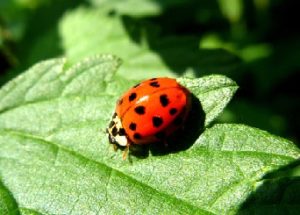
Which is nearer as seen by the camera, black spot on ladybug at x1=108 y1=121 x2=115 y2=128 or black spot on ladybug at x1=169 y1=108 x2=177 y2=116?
black spot on ladybug at x1=169 y1=108 x2=177 y2=116

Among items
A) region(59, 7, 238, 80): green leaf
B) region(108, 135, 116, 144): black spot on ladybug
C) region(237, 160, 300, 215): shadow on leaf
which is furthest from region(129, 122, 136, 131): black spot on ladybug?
region(237, 160, 300, 215): shadow on leaf

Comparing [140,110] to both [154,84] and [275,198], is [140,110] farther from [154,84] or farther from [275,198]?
[275,198]

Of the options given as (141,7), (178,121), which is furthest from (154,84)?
(141,7)

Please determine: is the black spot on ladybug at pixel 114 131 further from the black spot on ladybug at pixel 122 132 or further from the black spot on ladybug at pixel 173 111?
the black spot on ladybug at pixel 173 111

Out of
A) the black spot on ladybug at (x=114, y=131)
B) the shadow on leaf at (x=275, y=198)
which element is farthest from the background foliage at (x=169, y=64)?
the black spot on ladybug at (x=114, y=131)

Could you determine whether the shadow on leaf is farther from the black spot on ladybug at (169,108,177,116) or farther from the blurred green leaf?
the blurred green leaf
